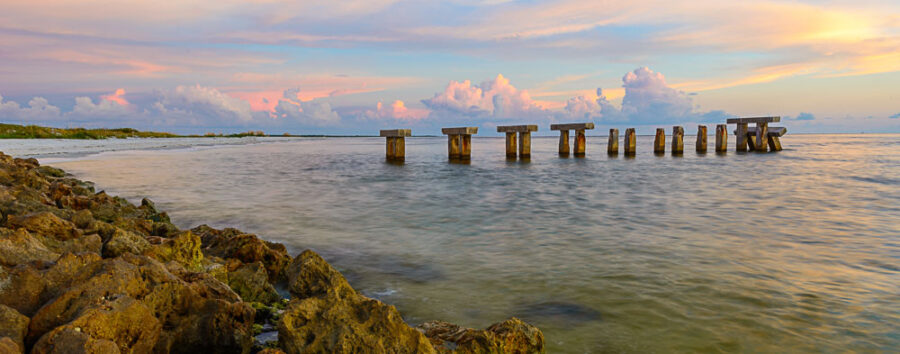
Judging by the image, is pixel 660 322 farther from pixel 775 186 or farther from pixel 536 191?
pixel 775 186

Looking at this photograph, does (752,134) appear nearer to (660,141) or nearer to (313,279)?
(660,141)

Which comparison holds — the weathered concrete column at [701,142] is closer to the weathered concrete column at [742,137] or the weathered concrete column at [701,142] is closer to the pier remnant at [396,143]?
the weathered concrete column at [742,137]

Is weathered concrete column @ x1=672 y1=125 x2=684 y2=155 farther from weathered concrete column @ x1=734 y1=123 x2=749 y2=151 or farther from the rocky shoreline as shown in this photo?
the rocky shoreline

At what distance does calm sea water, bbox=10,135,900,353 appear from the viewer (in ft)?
14.1

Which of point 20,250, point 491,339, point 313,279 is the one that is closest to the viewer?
point 491,339

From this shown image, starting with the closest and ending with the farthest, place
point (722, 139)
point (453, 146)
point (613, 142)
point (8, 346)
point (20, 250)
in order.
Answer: point (8, 346) → point (20, 250) → point (453, 146) → point (613, 142) → point (722, 139)

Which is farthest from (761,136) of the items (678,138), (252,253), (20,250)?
(20,250)

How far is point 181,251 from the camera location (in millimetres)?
4371

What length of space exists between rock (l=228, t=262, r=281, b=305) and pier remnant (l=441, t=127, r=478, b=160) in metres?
20.0

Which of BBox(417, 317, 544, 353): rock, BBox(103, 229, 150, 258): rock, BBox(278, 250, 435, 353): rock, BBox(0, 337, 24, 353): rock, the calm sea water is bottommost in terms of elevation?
the calm sea water

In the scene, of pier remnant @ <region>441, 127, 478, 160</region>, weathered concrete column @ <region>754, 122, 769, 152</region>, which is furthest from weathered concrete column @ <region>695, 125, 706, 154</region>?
pier remnant @ <region>441, 127, 478, 160</region>

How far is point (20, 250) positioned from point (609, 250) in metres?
6.09

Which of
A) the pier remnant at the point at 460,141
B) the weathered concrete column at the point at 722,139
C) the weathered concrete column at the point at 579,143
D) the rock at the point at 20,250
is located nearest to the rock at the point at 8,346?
the rock at the point at 20,250

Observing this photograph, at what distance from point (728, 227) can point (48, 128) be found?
63521 mm
